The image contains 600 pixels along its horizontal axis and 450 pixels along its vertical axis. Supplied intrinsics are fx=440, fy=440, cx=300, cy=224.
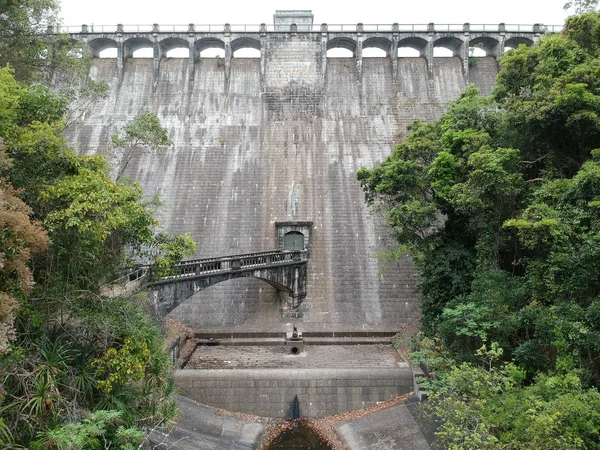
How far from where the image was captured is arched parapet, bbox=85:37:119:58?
28266 mm

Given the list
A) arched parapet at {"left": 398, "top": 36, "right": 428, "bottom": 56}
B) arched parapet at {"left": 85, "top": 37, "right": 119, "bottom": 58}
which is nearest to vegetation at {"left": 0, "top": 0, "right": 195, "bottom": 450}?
arched parapet at {"left": 85, "top": 37, "right": 119, "bottom": 58}

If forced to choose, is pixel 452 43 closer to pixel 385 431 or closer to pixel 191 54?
pixel 191 54

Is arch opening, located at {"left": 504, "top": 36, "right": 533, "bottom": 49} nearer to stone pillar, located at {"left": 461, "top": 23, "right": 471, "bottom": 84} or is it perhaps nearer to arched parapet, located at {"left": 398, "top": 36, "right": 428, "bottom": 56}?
stone pillar, located at {"left": 461, "top": 23, "right": 471, "bottom": 84}

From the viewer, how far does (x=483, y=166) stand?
1314cm

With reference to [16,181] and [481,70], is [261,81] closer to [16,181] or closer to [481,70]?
[481,70]

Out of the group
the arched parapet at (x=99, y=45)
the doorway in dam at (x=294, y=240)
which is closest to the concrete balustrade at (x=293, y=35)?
the arched parapet at (x=99, y=45)

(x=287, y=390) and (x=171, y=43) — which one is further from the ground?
(x=171, y=43)

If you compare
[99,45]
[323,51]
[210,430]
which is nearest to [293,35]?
[323,51]

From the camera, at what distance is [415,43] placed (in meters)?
29.6

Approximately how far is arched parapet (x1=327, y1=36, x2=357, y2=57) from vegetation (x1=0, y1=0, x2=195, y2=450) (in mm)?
21695

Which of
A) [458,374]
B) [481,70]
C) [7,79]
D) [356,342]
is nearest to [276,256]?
[356,342]

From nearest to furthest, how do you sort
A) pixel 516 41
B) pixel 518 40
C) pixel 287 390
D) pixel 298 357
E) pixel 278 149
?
pixel 287 390, pixel 298 357, pixel 278 149, pixel 518 40, pixel 516 41

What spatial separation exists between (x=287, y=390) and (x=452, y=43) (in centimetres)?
2567

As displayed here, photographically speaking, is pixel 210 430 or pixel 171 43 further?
pixel 171 43
